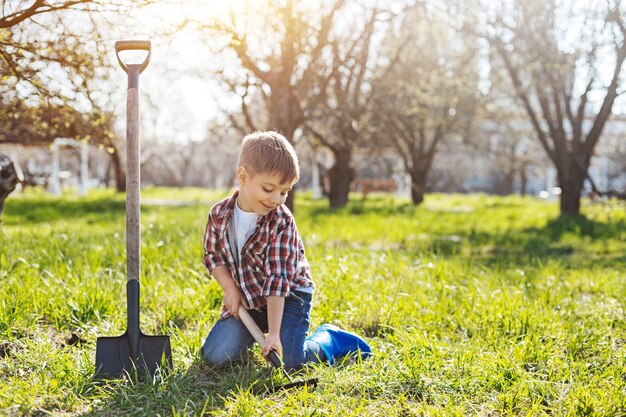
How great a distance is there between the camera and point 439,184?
38.7 meters

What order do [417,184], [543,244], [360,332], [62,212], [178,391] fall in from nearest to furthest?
[178,391], [360,332], [543,244], [62,212], [417,184]

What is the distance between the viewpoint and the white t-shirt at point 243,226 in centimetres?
302

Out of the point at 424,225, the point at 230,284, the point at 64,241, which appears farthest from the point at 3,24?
the point at 424,225

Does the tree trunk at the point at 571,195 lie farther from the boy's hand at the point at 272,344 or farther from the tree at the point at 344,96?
the boy's hand at the point at 272,344

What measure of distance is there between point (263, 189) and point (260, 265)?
1.32 feet

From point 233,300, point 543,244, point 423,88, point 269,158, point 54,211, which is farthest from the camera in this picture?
point 423,88

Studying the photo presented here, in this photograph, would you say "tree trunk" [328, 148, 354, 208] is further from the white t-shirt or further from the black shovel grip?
the black shovel grip

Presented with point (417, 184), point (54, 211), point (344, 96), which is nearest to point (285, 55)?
point (344, 96)

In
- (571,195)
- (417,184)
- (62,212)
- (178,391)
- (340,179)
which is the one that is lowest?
(178,391)

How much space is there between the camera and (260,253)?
3.02m

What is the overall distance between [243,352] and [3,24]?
2.15m

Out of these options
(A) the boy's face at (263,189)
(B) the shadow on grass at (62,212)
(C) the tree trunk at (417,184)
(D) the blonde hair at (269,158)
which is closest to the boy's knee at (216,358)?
(A) the boy's face at (263,189)

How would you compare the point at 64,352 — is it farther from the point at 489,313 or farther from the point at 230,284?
the point at 489,313

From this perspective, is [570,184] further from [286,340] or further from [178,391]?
[178,391]
